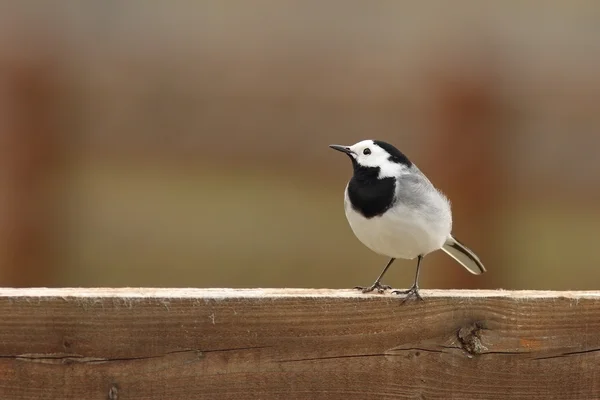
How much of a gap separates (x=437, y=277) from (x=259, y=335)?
2766 millimetres

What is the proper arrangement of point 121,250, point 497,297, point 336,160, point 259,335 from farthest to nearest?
point 121,250 → point 336,160 → point 497,297 → point 259,335

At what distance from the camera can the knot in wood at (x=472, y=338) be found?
8.01 feet

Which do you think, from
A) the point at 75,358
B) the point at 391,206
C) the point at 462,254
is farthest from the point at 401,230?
the point at 75,358

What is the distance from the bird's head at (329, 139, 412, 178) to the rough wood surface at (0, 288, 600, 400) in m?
1.03

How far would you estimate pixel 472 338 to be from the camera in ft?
8.07

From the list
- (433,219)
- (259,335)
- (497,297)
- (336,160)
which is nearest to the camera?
(259,335)

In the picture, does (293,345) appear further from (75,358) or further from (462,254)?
(462,254)

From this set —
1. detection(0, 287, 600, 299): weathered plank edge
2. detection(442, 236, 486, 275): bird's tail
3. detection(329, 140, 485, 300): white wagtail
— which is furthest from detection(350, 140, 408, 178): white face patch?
detection(0, 287, 600, 299): weathered plank edge

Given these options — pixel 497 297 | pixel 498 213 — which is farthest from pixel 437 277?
pixel 497 297

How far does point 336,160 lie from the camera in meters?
5.42

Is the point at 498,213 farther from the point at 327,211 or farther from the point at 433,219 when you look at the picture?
the point at 433,219

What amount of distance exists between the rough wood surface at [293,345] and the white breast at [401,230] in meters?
0.79

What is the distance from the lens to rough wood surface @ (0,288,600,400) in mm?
2250

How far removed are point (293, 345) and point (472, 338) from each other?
457 millimetres
